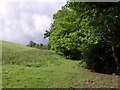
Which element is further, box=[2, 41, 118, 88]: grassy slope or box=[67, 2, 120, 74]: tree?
box=[67, 2, 120, 74]: tree

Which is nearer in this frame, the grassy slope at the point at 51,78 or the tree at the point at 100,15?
the grassy slope at the point at 51,78

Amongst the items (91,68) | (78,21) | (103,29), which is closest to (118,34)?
(103,29)

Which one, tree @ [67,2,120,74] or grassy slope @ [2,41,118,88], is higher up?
tree @ [67,2,120,74]

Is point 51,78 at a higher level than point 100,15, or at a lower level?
lower

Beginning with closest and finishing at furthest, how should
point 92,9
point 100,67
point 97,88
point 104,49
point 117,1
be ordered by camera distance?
point 97,88, point 117,1, point 92,9, point 104,49, point 100,67

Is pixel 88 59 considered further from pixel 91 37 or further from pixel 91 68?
pixel 91 37

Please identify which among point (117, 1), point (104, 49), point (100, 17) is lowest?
point (104, 49)

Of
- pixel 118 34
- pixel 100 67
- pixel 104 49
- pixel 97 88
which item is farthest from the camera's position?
pixel 100 67

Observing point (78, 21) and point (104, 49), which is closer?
point (78, 21)

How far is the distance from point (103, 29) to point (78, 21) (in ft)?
7.26

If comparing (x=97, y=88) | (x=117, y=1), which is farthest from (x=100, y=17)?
(x=97, y=88)

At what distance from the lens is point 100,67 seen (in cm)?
1307

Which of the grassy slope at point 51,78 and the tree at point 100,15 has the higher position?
the tree at point 100,15

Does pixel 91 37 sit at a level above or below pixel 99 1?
below
